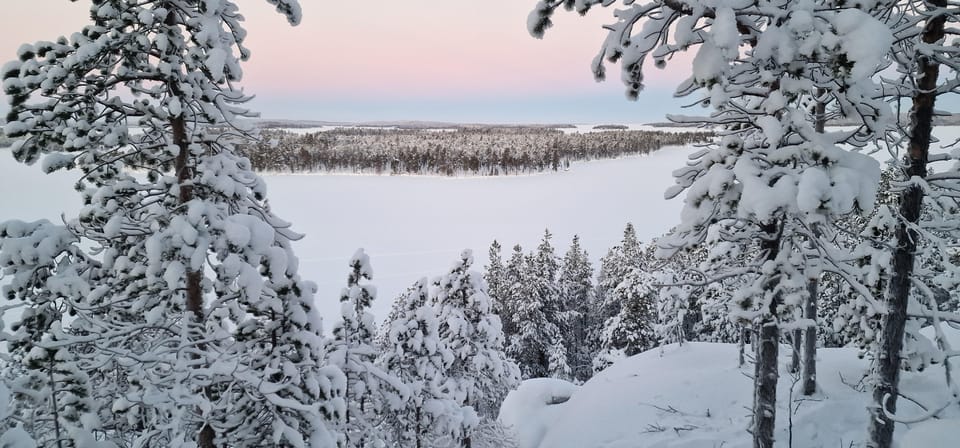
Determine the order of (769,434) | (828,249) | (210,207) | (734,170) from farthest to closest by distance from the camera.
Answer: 1. (769,434)
2. (828,249)
3. (210,207)
4. (734,170)

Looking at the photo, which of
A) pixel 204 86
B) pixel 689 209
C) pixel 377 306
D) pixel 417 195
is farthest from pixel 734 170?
pixel 417 195

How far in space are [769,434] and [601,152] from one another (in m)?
144

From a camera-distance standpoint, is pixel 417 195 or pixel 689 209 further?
pixel 417 195

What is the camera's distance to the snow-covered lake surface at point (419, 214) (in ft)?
128

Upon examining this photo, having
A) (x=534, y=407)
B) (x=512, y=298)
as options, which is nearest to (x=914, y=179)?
(x=534, y=407)

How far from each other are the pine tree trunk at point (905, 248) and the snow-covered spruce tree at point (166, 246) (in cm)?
677

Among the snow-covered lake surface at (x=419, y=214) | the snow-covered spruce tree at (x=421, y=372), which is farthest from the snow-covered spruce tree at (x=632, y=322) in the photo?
the snow-covered spruce tree at (x=421, y=372)

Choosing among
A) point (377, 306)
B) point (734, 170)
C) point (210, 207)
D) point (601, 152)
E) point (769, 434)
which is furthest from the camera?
point (601, 152)

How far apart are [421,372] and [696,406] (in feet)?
21.9

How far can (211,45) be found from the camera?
430cm

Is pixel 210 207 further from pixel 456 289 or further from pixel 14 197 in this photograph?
pixel 14 197

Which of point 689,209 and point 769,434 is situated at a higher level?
point 689,209

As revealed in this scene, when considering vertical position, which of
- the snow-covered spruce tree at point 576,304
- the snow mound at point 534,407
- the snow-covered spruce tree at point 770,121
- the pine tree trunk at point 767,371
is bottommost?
the snow-covered spruce tree at point 576,304

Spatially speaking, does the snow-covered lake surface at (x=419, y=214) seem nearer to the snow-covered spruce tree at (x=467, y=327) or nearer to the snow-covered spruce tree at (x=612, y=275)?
the snow-covered spruce tree at (x=612, y=275)
